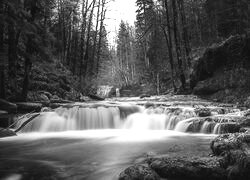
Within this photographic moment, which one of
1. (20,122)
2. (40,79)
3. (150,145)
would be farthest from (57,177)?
(40,79)

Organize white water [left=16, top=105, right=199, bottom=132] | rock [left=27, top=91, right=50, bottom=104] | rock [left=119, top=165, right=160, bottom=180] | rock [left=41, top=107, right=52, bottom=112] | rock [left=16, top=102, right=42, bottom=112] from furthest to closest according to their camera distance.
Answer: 1. rock [left=27, top=91, right=50, bottom=104]
2. rock [left=41, top=107, right=52, bottom=112]
3. rock [left=16, top=102, right=42, bottom=112]
4. white water [left=16, top=105, right=199, bottom=132]
5. rock [left=119, top=165, right=160, bottom=180]

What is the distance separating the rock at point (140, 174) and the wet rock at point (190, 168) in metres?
0.21

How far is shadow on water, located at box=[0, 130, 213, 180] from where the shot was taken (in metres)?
6.00

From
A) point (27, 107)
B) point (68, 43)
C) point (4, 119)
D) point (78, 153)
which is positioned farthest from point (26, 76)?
point (68, 43)

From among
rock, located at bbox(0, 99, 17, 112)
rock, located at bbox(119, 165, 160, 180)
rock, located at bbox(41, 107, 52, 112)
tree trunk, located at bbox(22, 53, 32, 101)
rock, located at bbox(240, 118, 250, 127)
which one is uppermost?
tree trunk, located at bbox(22, 53, 32, 101)

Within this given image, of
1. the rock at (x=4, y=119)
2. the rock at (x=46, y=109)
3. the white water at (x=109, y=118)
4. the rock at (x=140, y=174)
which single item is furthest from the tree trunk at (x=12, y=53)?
the rock at (x=140, y=174)

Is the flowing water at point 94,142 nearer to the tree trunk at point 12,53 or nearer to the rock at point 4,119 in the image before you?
the rock at point 4,119

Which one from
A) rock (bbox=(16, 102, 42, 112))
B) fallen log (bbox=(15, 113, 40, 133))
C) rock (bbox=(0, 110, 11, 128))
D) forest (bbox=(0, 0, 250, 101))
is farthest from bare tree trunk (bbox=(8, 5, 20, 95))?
fallen log (bbox=(15, 113, 40, 133))

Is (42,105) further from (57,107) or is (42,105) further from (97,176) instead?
(97,176)

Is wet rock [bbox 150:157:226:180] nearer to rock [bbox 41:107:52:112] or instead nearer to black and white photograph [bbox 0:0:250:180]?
black and white photograph [bbox 0:0:250:180]

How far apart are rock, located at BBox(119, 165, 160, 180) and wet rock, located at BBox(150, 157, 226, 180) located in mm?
209

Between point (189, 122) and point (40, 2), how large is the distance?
9458mm

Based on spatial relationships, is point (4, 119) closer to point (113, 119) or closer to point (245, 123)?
point (113, 119)

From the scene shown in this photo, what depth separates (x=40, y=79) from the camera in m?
19.5
